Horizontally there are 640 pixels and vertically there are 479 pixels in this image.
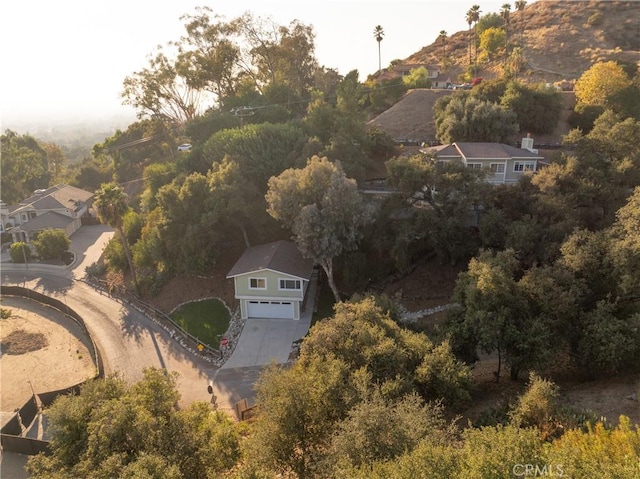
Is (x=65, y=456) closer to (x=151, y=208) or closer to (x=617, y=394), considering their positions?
(x=617, y=394)

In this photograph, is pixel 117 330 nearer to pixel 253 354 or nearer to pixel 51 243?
pixel 253 354

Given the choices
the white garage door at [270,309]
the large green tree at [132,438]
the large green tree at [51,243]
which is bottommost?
the white garage door at [270,309]

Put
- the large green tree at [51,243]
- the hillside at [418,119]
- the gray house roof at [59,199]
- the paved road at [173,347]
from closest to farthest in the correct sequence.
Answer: the paved road at [173,347], the large green tree at [51,243], the hillside at [418,119], the gray house roof at [59,199]

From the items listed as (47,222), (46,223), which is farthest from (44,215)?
(46,223)

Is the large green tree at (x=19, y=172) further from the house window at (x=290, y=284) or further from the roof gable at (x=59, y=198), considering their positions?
the house window at (x=290, y=284)

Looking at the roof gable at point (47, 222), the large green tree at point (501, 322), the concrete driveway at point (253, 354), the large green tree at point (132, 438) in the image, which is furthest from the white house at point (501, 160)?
the roof gable at point (47, 222)

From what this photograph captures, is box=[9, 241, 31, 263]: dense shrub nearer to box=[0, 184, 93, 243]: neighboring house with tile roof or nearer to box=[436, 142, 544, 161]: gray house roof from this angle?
box=[0, 184, 93, 243]: neighboring house with tile roof

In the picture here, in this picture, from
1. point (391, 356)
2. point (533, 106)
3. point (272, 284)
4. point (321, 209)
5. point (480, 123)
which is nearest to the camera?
point (391, 356)
